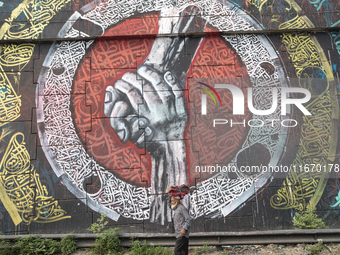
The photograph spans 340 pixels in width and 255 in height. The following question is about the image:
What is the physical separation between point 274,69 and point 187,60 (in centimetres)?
190

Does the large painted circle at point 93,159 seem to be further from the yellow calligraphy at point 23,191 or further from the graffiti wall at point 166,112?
the yellow calligraphy at point 23,191

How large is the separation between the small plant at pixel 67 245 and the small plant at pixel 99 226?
387mm

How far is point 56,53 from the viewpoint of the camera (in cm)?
608

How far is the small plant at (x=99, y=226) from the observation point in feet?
18.1

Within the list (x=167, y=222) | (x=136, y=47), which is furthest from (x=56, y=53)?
(x=167, y=222)

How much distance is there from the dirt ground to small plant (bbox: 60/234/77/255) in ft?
0.42

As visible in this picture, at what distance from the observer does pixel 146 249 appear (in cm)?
523

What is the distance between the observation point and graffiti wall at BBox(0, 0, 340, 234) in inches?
225

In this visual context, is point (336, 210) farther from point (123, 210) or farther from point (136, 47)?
point (136, 47)

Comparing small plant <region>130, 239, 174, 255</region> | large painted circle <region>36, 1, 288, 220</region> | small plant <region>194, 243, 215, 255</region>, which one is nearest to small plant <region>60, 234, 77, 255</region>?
large painted circle <region>36, 1, 288, 220</region>

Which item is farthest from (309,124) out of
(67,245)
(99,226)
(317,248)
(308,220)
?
(67,245)

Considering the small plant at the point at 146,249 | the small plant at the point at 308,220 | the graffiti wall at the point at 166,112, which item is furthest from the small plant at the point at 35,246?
the small plant at the point at 308,220

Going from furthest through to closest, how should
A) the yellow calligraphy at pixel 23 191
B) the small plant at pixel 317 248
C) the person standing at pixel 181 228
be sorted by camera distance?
the yellow calligraphy at pixel 23 191, the small plant at pixel 317 248, the person standing at pixel 181 228

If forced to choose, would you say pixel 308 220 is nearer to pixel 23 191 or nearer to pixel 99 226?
pixel 99 226
